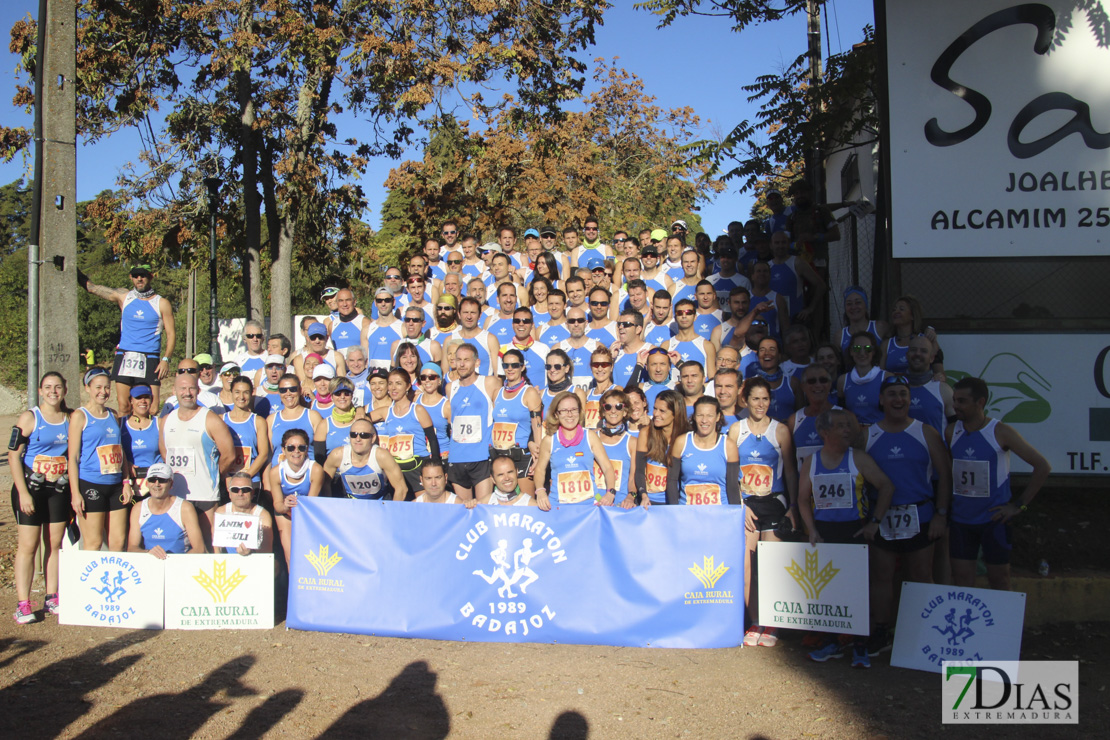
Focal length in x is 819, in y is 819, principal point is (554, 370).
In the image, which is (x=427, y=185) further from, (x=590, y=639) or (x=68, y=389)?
(x=590, y=639)

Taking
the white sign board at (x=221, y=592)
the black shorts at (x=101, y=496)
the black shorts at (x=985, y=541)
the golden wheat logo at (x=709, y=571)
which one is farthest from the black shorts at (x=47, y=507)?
the black shorts at (x=985, y=541)

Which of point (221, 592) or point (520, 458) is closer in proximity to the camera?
point (221, 592)

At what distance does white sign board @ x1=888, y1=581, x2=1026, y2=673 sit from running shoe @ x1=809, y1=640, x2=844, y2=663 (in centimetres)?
36

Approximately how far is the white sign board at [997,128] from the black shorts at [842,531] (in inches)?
123

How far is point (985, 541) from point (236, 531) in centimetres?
578

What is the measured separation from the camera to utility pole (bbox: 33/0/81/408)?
28.1ft

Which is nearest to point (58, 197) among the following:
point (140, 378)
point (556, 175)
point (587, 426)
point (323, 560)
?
point (140, 378)

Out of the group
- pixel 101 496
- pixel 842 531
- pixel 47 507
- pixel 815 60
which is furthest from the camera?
pixel 815 60

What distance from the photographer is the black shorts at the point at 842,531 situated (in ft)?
19.4

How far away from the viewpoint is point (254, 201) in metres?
17.0

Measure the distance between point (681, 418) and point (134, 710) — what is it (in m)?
4.27

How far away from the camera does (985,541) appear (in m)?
5.99

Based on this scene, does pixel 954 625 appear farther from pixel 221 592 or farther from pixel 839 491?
pixel 221 592

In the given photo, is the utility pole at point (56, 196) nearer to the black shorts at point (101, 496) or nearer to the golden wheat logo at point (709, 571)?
the black shorts at point (101, 496)
